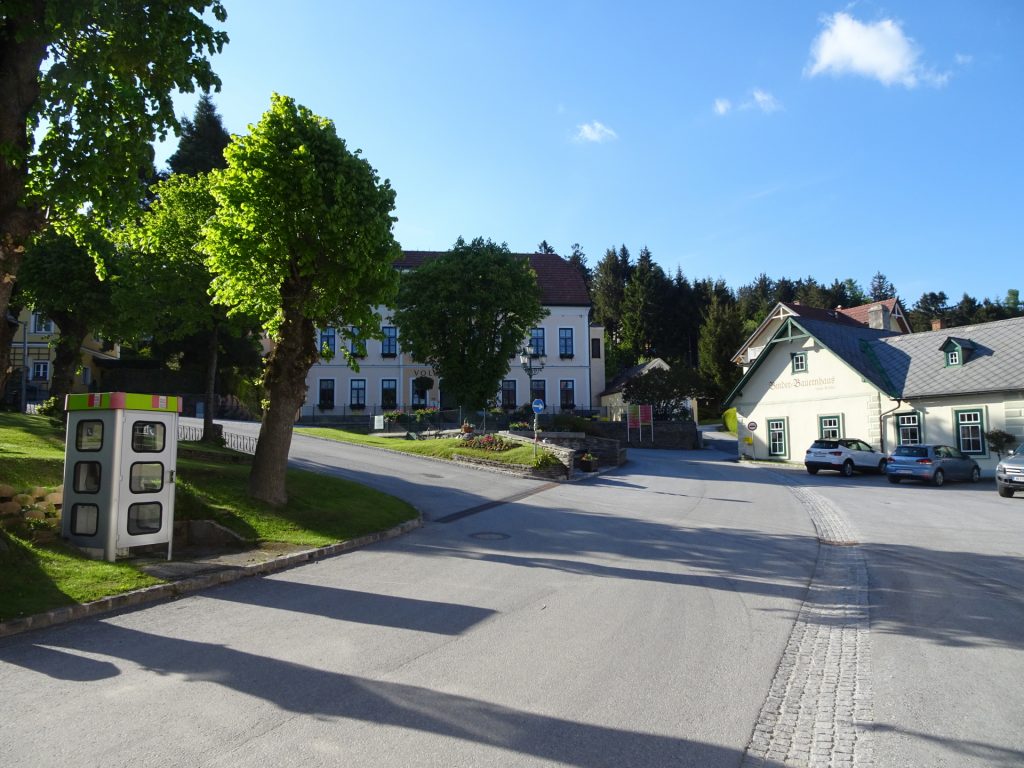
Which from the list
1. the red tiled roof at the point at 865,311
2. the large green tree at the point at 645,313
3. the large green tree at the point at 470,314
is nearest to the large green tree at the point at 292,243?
the large green tree at the point at 470,314

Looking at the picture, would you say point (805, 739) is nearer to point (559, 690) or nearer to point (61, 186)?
point (559, 690)

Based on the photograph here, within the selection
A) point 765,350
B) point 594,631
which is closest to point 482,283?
point 765,350

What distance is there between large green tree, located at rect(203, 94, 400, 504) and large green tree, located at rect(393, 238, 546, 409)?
2272 centimetres

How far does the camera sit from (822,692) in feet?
17.9

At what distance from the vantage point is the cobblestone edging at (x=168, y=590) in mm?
7057

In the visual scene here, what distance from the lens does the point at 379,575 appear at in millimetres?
10031

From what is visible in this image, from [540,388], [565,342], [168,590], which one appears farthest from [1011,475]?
[565,342]

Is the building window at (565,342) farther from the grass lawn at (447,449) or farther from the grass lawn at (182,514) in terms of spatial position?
the grass lawn at (182,514)

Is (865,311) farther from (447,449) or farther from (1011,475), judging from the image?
(447,449)

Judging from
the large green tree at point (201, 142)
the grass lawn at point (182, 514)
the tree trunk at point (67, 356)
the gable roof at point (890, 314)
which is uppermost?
the large green tree at point (201, 142)

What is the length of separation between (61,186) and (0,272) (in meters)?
1.78

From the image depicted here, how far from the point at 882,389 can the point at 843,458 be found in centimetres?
503

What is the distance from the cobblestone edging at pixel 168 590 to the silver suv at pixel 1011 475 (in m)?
19.7

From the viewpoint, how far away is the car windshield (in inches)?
1066
